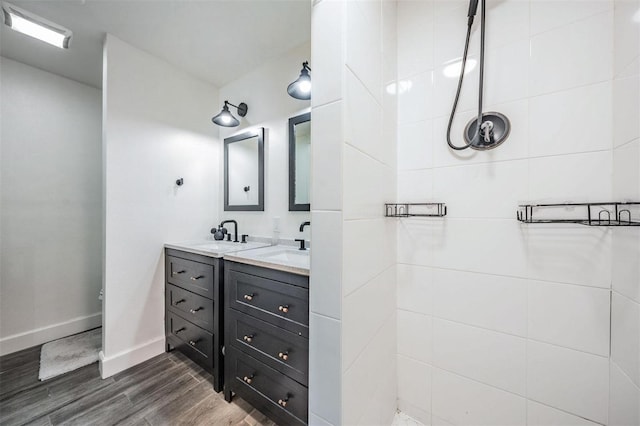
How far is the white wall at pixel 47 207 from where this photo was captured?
1945 mm

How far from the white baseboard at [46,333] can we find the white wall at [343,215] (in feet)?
9.03

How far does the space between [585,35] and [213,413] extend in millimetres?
2503

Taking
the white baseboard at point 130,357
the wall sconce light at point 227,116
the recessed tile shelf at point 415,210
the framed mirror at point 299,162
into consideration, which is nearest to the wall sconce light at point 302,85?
the framed mirror at point 299,162

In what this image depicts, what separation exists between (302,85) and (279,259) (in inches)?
46.6

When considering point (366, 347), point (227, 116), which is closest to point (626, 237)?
point (366, 347)

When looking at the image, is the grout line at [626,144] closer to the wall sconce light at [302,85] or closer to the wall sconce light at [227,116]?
the wall sconce light at [302,85]

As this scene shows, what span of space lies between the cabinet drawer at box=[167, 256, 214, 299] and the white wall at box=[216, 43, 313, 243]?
1.93ft

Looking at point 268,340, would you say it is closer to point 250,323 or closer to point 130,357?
point 250,323

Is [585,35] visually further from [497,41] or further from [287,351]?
[287,351]

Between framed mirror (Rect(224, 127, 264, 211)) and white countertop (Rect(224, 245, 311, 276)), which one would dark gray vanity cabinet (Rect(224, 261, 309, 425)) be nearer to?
white countertop (Rect(224, 245, 311, 276))

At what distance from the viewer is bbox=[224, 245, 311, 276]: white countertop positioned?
3.52ft

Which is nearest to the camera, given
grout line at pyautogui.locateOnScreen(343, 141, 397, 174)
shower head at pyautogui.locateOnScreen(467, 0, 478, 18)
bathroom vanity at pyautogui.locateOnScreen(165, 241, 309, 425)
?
grout line at pyautogui.locateOnScreen(343, 141, 397, 174)

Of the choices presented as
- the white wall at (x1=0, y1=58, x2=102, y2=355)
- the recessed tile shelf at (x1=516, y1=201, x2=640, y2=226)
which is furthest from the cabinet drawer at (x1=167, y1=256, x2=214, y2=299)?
the recessed tile shelf at (x1=516, y1=201, x2=640, y2=226)

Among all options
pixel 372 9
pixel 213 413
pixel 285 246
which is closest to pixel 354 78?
pixel 372 9
